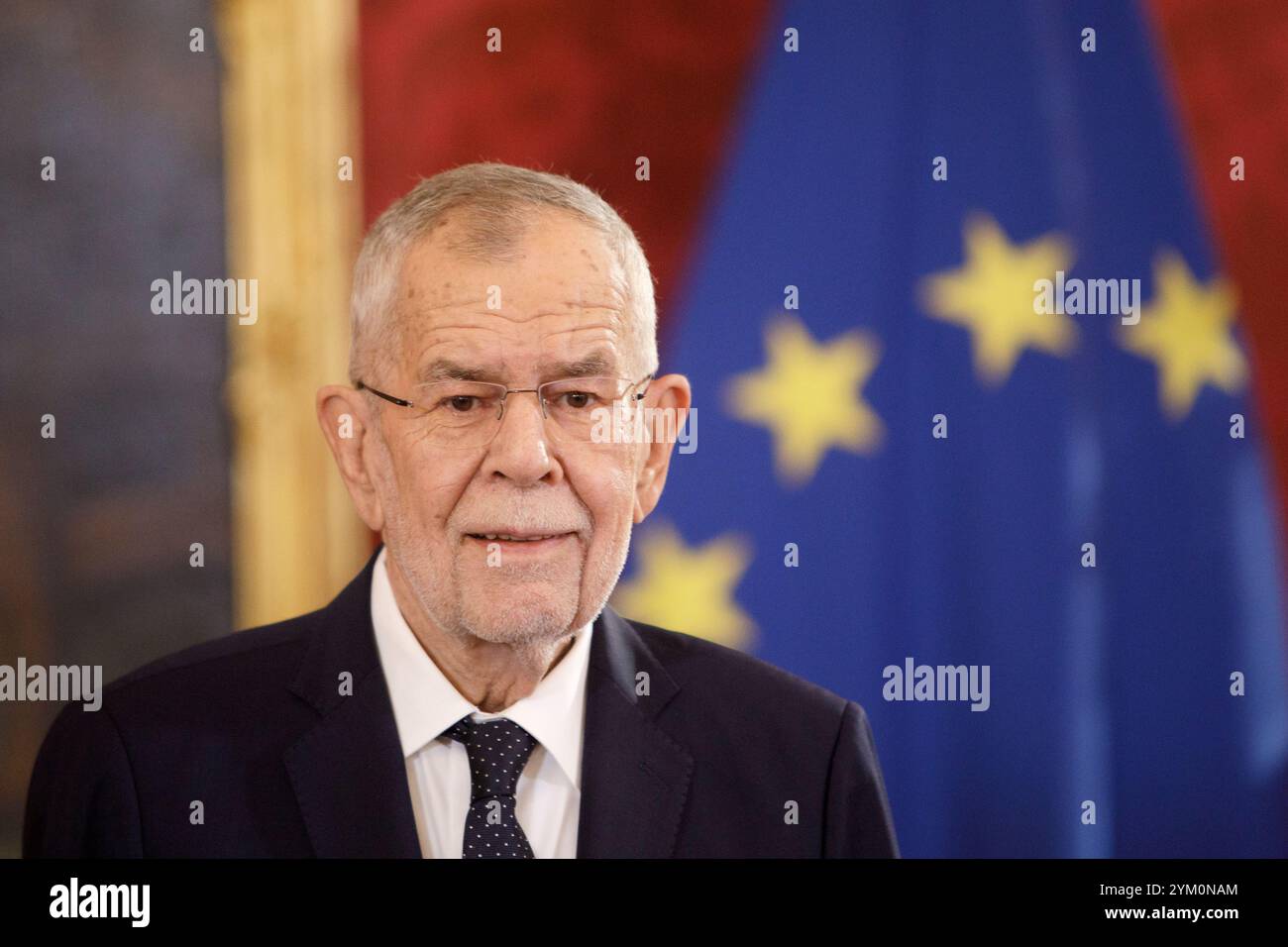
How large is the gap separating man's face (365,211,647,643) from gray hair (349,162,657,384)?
0.02 meters

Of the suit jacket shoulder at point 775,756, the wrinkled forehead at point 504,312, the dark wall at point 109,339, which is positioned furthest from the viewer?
the dark wall at point 109,339

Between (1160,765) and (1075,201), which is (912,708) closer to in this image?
(1160,765)

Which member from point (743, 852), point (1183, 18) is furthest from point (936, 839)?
point (1183, 18)

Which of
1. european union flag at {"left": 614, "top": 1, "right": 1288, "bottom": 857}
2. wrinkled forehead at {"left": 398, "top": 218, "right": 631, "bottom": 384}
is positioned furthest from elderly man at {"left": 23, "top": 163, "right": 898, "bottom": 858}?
european union flag at {"left": 614, "top": 1, "right": 1288, "bottom": 857}

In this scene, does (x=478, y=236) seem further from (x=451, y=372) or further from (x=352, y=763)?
(x=352, y=763)

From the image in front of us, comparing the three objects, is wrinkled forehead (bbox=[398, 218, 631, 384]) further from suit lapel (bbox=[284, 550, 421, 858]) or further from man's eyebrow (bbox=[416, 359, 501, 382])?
suit lapel (bbox=[284, 550, 421, 858])

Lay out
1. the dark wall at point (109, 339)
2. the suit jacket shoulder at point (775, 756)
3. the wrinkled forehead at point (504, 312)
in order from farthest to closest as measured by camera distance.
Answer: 1. the dark wall at point (109, 339)
2. the suit jacket shoulder at point (775, 756)
3. the wrinkled forehead at point (504, 312)

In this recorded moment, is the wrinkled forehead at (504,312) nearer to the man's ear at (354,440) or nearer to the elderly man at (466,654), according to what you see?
the elderly man at (466,654)

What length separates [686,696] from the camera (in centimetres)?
207

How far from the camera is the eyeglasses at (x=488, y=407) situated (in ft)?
6.30

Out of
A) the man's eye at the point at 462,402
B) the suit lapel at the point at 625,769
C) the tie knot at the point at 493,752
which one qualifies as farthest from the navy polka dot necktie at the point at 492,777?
the man's eye at the point at 462,402

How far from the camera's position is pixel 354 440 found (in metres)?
2.02

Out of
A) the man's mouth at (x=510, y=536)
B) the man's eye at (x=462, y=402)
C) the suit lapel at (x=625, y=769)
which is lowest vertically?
the suit lapel at (x=625, y=769)

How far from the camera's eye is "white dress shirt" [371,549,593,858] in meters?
1.97
